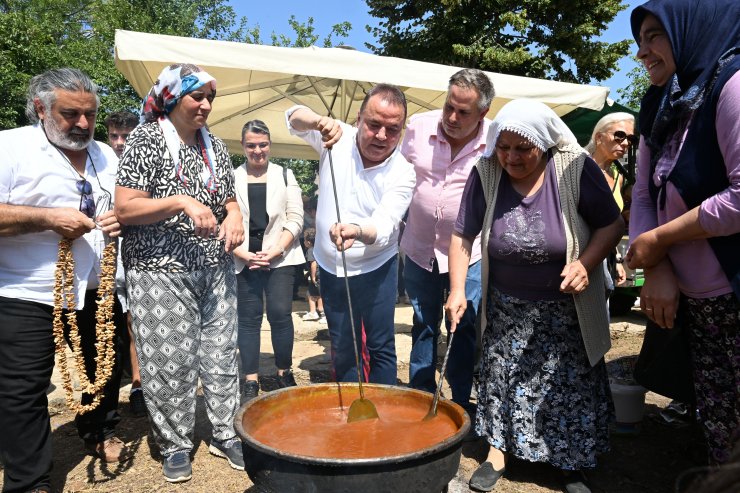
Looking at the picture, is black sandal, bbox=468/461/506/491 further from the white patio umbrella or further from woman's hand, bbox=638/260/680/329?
the white patio umbrella

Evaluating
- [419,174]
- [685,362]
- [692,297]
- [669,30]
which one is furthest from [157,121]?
[685,362]

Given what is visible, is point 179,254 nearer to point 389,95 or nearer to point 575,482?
point 389,95

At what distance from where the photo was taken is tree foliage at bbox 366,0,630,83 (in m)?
16.1

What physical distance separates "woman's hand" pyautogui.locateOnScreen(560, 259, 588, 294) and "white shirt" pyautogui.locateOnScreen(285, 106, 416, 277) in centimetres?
100

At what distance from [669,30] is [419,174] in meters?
1.88

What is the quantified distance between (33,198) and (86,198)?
0.82 ft

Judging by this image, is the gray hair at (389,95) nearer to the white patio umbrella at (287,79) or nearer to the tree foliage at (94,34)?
the white patio umbrella at (287,79)

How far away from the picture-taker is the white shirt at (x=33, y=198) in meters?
2.73

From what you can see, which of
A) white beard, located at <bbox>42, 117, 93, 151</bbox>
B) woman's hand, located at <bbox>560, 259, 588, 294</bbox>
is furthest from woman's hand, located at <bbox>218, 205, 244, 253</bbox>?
woman's hand, located at <bbox>560, 259, 588, 294</bbox>

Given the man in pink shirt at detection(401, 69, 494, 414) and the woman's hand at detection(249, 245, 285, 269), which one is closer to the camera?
the man in pink shirt at detection(401, 69, 494, 414)

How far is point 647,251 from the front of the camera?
226 centimetres

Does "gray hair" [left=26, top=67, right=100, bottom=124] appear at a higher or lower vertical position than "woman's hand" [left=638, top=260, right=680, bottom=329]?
higher

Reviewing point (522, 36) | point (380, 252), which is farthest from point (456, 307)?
point (522, 36)

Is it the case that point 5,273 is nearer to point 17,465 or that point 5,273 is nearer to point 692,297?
point 17,465
